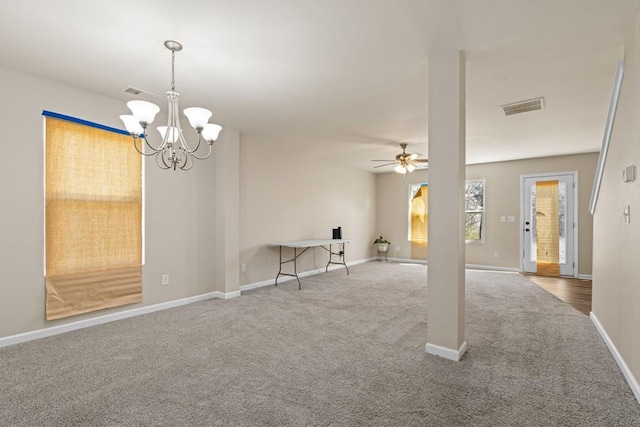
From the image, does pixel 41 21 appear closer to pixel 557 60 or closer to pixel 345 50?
pixel 345 50

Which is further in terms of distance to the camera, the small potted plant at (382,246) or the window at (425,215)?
the small potted plant at (382,246)

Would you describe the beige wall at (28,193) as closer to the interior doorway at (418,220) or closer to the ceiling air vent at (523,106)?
the ceiling air vent at (523,106)

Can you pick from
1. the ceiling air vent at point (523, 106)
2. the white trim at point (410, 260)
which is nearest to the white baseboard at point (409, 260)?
the white trim at point (410, 260)

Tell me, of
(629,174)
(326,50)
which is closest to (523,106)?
(629,174)

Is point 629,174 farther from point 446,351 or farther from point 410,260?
point 410,260

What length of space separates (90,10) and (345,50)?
173 centimetres

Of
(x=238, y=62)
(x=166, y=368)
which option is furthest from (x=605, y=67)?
(x=166, y=368)

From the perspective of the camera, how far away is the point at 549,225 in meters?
6.48

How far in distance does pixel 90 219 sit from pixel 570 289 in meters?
6.79

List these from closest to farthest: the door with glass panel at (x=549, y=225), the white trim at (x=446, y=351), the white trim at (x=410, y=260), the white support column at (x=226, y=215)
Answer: the white trim at (x=446, y=351) < the white support column at (x=226, y=215) < the door with glass panel at (x=549, y=225) < the white trim at (x=410, y=260)

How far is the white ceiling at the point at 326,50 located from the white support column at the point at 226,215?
630 mm

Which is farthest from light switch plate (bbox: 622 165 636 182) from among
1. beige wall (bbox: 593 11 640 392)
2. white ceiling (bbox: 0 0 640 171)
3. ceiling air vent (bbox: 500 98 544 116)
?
ceiling air vent (bbox: 500 98 544 116)

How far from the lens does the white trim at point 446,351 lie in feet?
8.14

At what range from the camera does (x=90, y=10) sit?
203 centimetres
